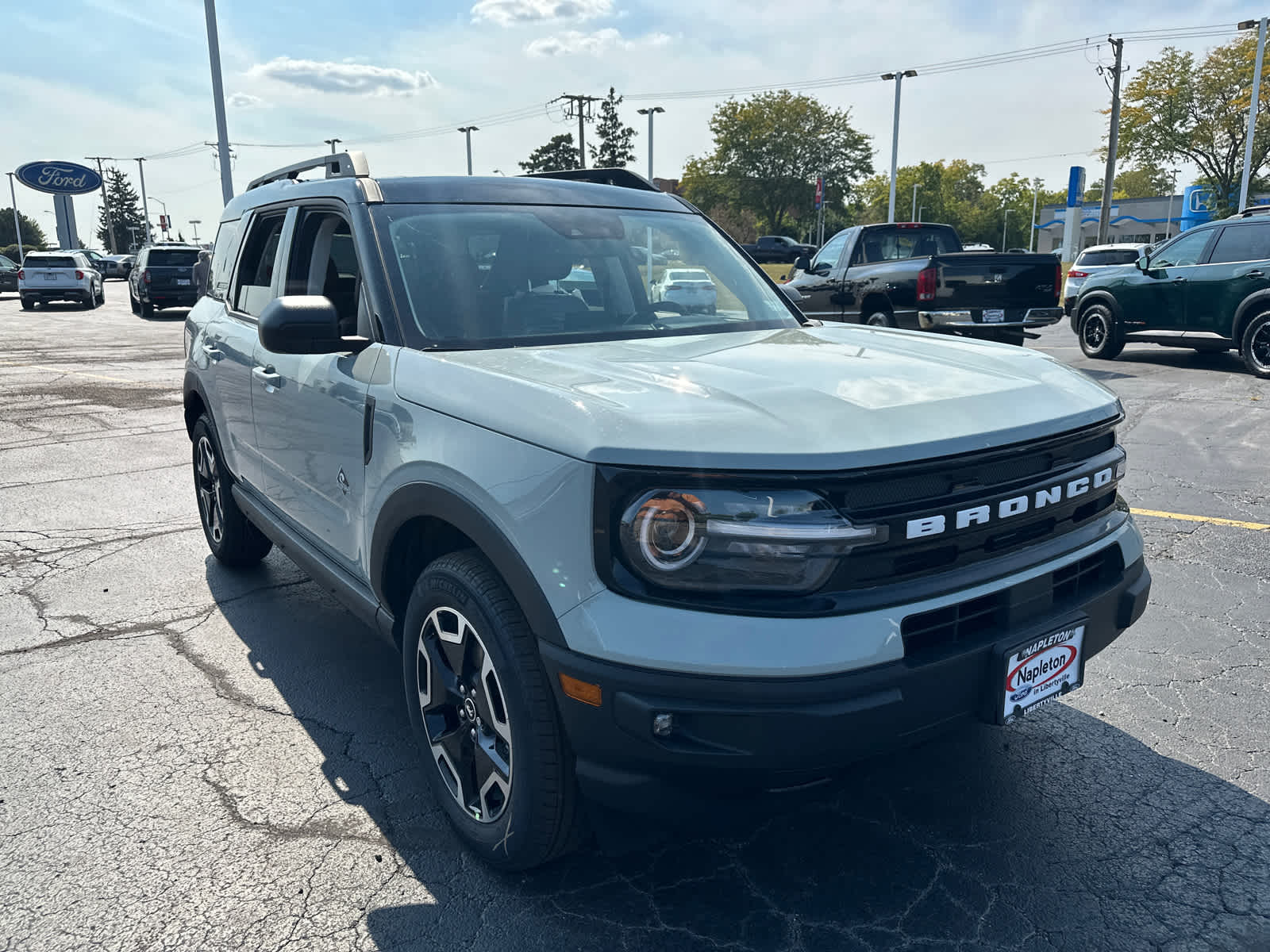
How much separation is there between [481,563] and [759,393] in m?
0.81

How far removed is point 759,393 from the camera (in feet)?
7.66

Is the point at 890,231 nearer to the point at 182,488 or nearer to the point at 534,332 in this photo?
the point at 182,488

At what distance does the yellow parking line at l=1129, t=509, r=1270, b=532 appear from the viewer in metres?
5.56

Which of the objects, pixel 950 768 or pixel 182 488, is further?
pixel 182 488

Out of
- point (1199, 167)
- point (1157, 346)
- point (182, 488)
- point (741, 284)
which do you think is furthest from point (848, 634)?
point (1199, 167)

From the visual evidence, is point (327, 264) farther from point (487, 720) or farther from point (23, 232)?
point (23, 232)

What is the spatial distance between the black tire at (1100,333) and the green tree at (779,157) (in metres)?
67.9

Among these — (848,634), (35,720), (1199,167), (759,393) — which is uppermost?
(1199,167)

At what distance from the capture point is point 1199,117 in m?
48.9

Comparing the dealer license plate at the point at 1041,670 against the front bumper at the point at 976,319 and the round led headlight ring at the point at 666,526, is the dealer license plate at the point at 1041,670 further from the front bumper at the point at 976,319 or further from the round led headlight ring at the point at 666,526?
the front bumper at the point at 976,319

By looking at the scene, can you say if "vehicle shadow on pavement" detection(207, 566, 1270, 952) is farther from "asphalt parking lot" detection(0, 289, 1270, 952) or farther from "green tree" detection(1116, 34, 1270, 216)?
"green tree" detection(1116, 34, 1270, 216)

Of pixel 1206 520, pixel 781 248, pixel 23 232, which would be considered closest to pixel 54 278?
pixel 1206 520

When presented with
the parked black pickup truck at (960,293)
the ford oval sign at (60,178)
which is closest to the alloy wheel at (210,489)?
the parked black pickup truck at (960,293)

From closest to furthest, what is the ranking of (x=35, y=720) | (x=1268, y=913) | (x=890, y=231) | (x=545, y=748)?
(x=545, y=748) < (x=1268, y=913) < (x=35, y=720) < (x=890, y=231)
